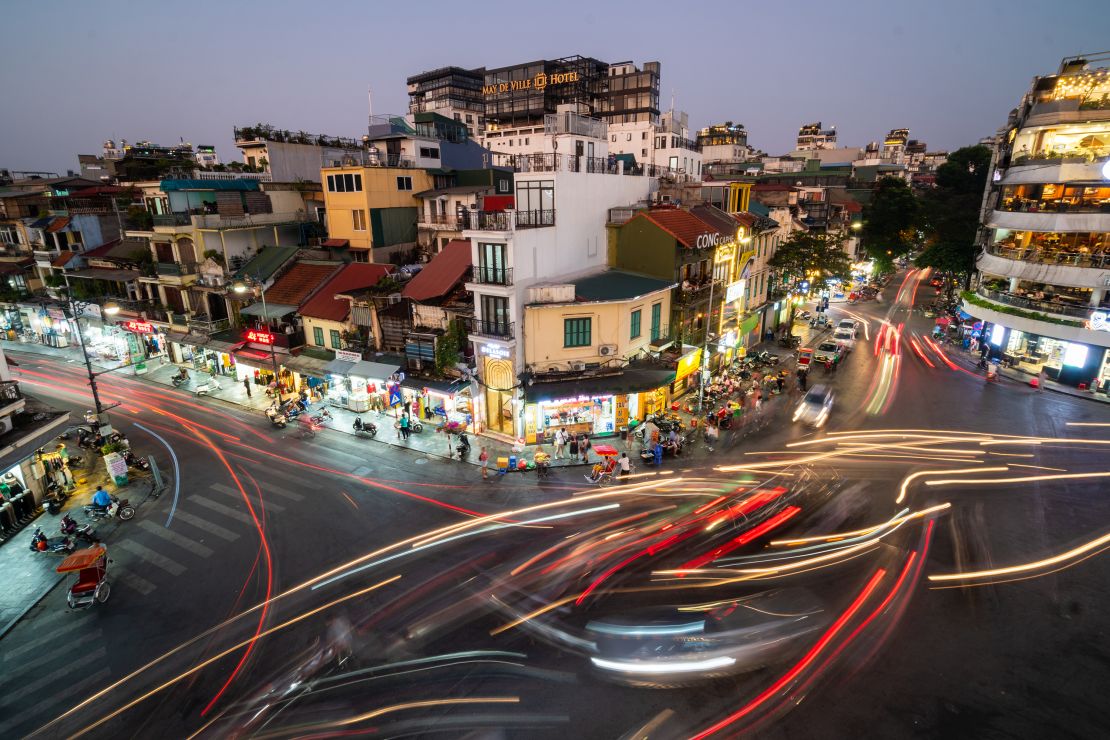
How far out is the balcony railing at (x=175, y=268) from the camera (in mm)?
37156

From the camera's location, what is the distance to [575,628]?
A: 14898 millimetres

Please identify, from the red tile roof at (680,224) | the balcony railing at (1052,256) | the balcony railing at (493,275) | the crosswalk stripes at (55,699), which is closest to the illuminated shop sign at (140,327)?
the balcony railing at (493,275)

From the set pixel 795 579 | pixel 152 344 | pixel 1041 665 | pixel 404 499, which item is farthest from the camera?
pixel 152 344

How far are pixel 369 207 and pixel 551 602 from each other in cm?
A: 3088

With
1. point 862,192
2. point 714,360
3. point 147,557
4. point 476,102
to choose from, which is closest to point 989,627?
point 714,360

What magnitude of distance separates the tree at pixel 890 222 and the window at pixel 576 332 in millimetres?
61375

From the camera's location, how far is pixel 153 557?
18703mm

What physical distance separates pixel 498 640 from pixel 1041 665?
14678mm

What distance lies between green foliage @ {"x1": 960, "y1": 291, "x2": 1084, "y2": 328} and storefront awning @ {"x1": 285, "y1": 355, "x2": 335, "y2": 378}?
157ft

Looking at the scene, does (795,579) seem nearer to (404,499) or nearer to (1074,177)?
(404,499)

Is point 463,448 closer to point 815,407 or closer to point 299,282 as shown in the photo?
point 299,282

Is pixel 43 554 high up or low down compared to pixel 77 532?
down

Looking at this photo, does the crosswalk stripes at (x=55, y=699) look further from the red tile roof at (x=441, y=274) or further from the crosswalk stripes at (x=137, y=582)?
the red tile roof at (x=441, y=274)

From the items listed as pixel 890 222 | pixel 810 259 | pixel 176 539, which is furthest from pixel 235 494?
pixel 890 222
